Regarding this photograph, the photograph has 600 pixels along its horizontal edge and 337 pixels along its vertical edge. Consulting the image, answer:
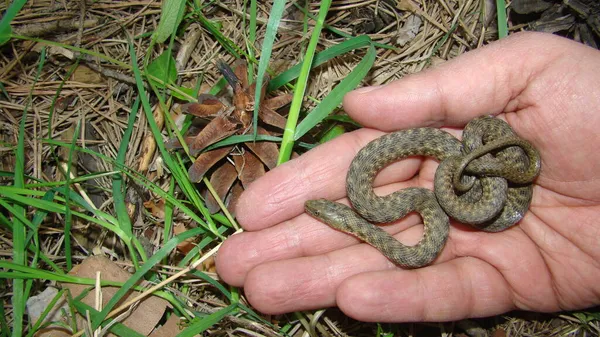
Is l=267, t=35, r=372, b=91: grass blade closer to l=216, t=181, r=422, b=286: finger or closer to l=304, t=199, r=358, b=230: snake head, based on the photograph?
l=304, t=199, r=358, b=230: snake head

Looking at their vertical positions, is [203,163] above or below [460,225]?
above

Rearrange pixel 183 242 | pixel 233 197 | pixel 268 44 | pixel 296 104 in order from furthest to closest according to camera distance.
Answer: pixel 183 242 < pixel 233 197 < pixel 296 104 < pixel 268 44

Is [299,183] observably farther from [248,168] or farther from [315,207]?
[248,168]

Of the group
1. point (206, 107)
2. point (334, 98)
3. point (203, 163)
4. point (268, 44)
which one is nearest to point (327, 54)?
point (334, 98)

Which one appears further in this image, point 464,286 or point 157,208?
point 157,208

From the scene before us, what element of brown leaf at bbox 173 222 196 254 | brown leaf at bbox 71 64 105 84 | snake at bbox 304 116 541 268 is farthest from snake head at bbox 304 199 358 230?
brown leaf at bbox 71 64 105 84

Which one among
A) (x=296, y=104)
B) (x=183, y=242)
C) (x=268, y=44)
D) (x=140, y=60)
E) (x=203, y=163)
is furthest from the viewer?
(x=140, y=60)

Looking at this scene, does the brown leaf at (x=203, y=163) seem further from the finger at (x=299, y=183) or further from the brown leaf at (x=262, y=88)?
the brown leaf at (x=262, y=88)
